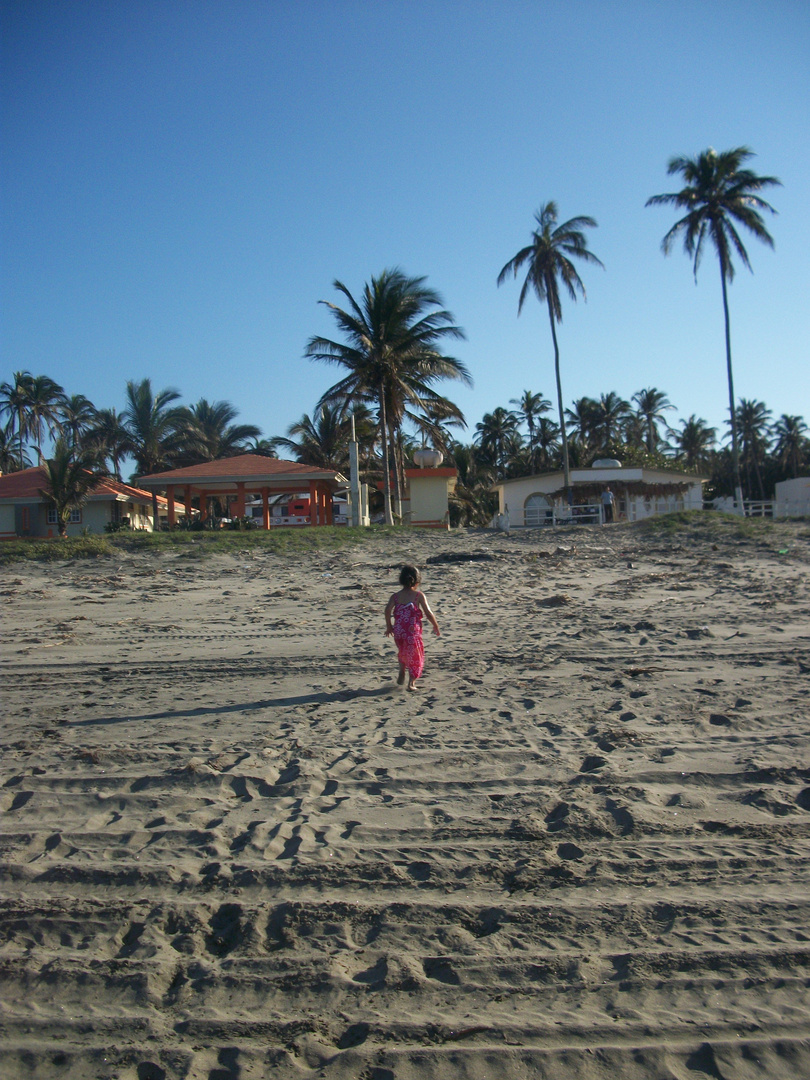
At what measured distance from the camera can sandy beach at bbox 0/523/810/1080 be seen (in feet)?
8.41

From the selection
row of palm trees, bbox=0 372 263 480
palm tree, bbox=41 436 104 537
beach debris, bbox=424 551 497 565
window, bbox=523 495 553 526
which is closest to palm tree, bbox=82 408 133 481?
row of palm trees, bbox=0 372 263 480

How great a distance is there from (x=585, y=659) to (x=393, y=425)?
23.0 metres

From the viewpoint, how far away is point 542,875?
3.37 m

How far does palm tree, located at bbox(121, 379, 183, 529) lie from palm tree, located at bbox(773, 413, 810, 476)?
4221cm

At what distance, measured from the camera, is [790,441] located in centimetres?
5484

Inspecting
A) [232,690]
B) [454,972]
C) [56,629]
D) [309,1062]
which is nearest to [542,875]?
[454,972]

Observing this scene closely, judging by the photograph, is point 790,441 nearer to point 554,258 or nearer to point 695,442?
point 695,442

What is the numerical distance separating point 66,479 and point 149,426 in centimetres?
1480

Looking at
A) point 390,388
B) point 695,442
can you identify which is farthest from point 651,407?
point 390,388

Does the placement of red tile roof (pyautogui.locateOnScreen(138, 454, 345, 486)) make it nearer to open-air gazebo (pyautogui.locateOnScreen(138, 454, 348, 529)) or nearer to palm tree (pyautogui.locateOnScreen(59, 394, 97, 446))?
open-air gazebo (pyautogui.locateOnScreen(138, 454, 348, 529))

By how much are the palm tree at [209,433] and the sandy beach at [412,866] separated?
108 ft

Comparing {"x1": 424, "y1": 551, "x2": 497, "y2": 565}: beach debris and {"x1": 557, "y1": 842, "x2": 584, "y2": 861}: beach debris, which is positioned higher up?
{"x1": 424, "y1": 551, "x2": 497, "y2": 565}: beach debris

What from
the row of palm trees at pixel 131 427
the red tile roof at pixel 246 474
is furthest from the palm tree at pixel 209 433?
the red tile roof at pixel 246 474

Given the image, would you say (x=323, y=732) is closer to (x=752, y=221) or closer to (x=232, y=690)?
(x=232, y=690)
